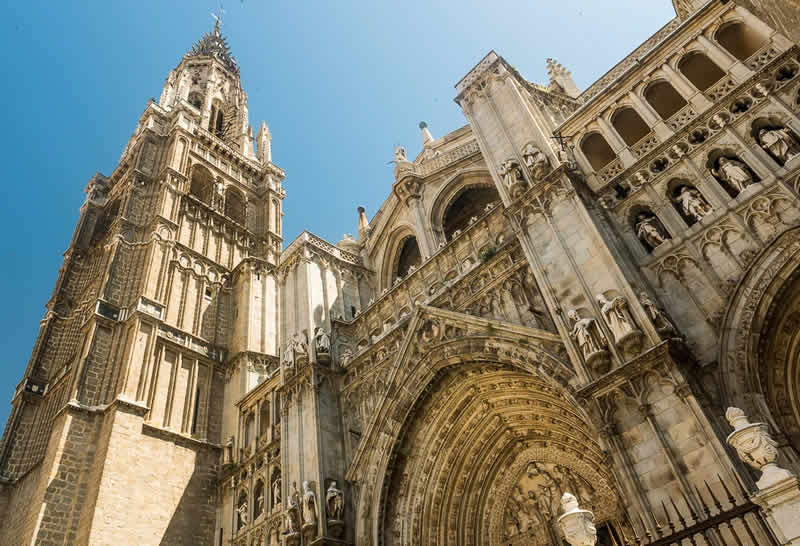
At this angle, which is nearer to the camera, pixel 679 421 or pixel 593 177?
pixel 679 421

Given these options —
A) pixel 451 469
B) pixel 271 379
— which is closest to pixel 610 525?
pixel 451 469

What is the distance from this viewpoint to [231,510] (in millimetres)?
19859

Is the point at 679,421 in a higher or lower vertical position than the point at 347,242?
lower

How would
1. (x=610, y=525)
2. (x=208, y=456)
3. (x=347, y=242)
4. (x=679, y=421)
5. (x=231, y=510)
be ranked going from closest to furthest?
1. (x=679, y=421)
2. (x=610, y=525)
3. (x=231, y=510)
4. (x=208, y=456)
5. (x=347, y=242)

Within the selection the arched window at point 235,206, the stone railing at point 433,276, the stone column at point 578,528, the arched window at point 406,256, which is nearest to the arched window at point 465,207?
the arched window at point 406,256

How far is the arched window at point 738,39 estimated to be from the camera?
42.2ft

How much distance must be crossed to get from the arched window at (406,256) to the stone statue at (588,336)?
12537mm

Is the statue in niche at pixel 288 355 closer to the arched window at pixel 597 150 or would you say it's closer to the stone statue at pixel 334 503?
the stone statue at pixel 334 503

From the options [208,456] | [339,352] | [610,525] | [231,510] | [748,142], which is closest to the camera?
[748,142]

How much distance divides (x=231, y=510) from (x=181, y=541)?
182 cm

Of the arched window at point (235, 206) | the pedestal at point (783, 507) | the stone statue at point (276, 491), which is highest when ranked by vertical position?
the arched window at point (235, 206)

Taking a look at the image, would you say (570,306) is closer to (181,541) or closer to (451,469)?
(451,469)

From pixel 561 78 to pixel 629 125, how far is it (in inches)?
461

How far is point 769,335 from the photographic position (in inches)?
367
